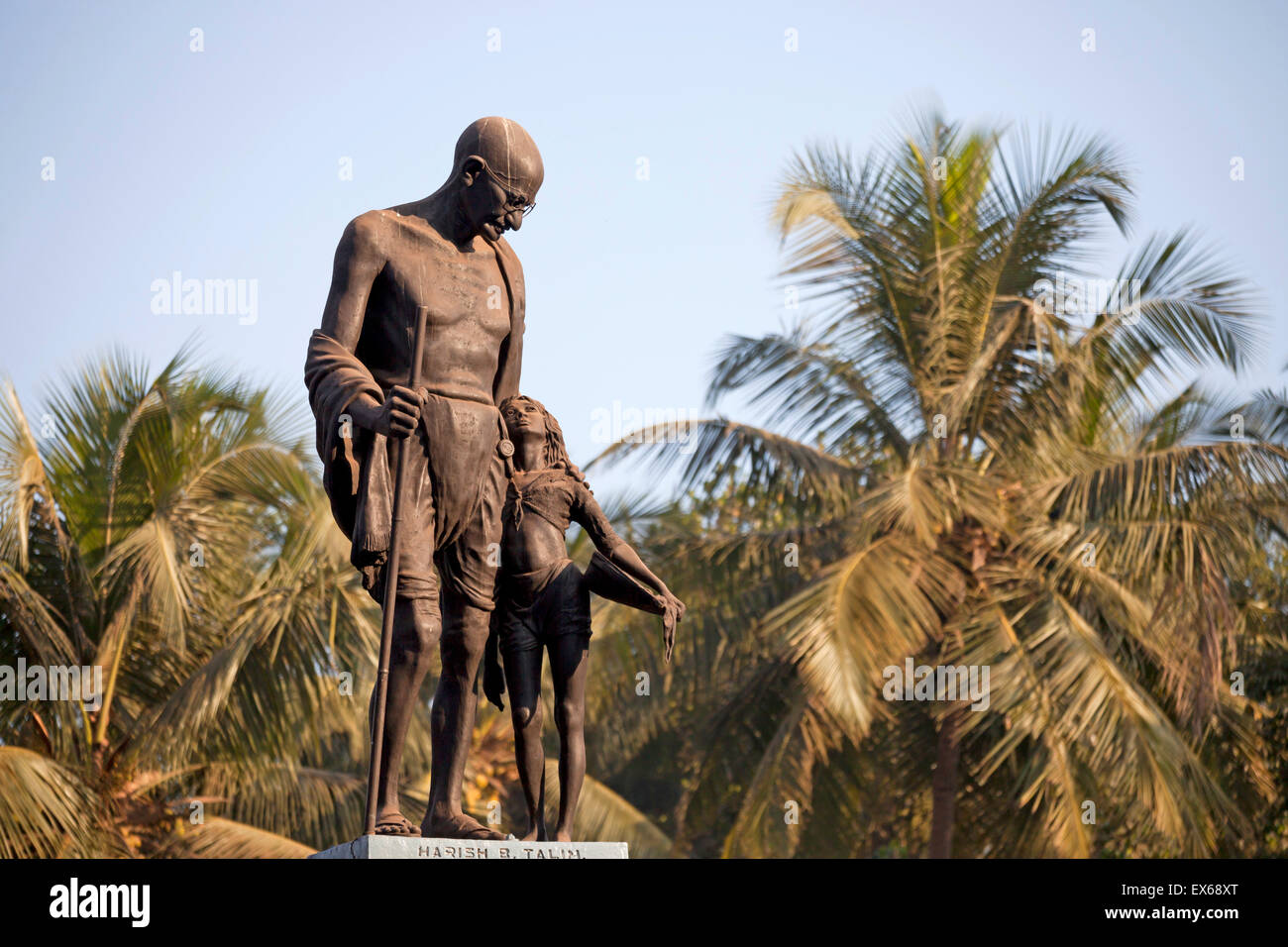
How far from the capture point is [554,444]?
643 centimetres

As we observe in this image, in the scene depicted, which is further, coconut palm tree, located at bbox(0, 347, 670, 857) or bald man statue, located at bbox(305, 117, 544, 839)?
coconut palm tree, located at bbox(0, 347, 670, 857)

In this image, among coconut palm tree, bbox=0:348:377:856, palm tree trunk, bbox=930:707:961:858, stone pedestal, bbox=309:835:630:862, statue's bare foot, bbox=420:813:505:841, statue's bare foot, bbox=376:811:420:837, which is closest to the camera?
stone pedestal, bbox=309:835:630:862

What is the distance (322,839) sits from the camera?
667 inches

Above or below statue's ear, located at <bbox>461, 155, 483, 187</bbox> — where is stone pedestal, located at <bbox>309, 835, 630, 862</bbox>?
A: below

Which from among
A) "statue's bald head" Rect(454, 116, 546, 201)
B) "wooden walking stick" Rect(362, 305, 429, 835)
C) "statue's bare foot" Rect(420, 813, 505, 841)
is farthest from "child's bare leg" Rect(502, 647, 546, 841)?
"statue's bald head" Rect(454, 116, 546, 201)

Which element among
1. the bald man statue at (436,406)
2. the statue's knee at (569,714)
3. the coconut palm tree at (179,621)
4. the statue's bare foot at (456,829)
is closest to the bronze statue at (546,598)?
the statue's knee at (569,714)

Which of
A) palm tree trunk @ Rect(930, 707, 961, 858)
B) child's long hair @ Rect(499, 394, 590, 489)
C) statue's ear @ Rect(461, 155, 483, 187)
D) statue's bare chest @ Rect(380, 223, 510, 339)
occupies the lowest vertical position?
palm tree trunk @ Rect(930, 707, 961, 858)

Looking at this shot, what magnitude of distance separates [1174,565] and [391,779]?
10.4 metres

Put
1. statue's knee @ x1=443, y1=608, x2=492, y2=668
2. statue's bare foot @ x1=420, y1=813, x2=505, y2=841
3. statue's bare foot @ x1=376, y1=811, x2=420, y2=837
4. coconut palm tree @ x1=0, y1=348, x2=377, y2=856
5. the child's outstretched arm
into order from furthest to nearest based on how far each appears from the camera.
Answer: coconut palm tree @ x1=0, y1=348, x2=377, y2=856, the child's outstretched arm, statue's knee @ x1=443, y1=608, x2=492, y2=668, statue's bare foot @ x1=420, y1=813, x2=505, y2=841, statue's bare foot @ x1=376, y1=811, x2=420, y2=837

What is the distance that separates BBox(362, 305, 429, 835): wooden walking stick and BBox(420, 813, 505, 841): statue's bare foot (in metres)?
0.29

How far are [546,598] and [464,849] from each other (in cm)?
118

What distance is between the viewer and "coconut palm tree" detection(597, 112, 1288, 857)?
47.6ft

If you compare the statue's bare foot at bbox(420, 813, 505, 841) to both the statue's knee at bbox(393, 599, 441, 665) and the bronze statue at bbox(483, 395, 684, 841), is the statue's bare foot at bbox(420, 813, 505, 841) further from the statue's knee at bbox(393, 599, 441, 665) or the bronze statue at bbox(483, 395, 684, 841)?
the statue's knee at bbox(393, 599, 441, 665)

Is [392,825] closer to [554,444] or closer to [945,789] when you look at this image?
[554,444]
